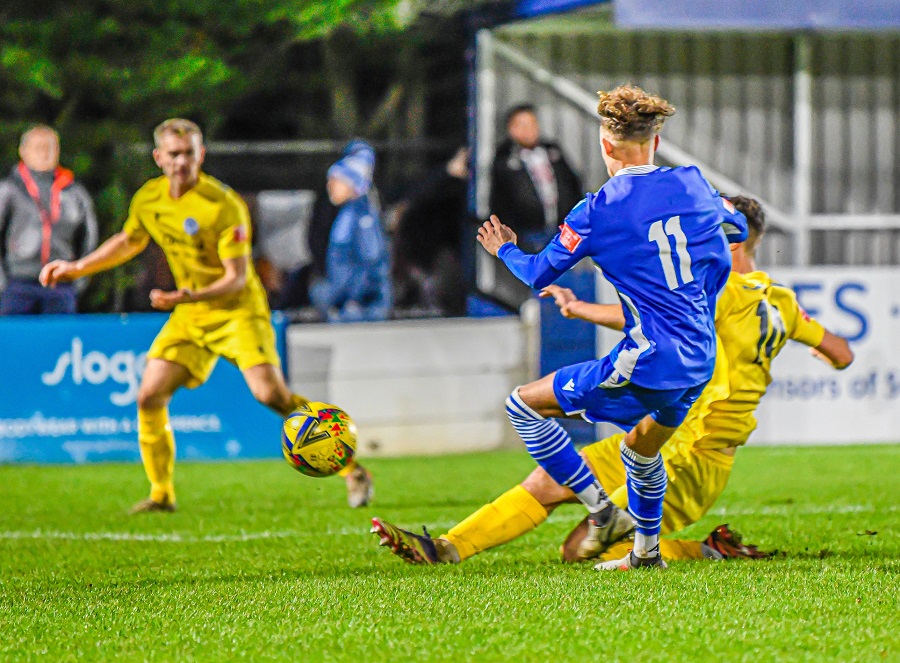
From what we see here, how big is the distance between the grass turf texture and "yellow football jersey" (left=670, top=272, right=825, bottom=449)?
0.57 metres

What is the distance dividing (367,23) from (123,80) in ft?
10.6

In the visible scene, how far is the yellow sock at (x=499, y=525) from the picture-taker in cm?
582

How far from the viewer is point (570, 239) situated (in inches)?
207

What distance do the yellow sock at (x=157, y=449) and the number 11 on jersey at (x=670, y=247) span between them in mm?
3776

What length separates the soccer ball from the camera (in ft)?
22.2

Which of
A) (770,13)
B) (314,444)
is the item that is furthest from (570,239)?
(770,13)

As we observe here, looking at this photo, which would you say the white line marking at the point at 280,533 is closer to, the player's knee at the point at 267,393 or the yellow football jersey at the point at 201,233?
the player's knee at the point at 267,393

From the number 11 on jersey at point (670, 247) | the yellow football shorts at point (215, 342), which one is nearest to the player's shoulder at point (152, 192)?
the yellow football shorts at point (215, 342)

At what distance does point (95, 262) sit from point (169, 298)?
0.90 m

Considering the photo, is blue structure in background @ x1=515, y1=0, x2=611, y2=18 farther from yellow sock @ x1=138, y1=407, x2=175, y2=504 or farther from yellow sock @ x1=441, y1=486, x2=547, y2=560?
yellow sock @ x1=441, y1=486, x2=547, y2=560

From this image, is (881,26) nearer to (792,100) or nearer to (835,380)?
(792,100)

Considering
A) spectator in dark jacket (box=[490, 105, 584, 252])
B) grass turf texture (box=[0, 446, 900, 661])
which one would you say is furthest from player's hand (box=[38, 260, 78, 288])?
spectator in dark jacket (box=[490, 105, 584, 252])

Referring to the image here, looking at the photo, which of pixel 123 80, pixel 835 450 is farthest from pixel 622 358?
pixel 123 80

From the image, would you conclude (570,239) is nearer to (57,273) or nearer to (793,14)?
(57,273)
